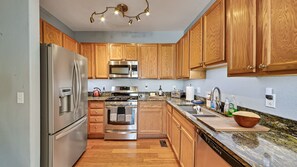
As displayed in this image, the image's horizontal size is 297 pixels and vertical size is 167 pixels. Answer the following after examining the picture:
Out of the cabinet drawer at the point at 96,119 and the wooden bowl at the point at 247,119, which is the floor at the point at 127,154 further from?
the wooden bowl at the point at 247,119

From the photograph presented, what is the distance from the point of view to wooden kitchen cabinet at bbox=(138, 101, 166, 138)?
3.64 metres

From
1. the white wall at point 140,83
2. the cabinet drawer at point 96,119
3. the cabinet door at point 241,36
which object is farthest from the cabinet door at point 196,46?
the cabinet drawer at point 96,119

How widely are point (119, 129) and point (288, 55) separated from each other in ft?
10.5

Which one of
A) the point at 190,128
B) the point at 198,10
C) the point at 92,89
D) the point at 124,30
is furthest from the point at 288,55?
the point at 92,89

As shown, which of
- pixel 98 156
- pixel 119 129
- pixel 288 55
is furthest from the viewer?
pixel 119 129

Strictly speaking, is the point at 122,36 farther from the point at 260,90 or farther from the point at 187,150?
the point at 260,90

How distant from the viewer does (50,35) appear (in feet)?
8.98

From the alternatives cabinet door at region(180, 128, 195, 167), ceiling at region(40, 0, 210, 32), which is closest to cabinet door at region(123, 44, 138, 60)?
ceiling at region(40, 0, 210, 32)

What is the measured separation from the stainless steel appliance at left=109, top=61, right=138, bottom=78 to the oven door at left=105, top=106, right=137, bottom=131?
83 cm

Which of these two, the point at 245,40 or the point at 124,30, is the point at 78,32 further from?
the point at 245,40

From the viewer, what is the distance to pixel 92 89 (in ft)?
14.2

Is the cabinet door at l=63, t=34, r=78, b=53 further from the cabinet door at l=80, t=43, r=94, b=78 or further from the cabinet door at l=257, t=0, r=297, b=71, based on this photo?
the cabinet door at l=257, t=0, r=297, b=71

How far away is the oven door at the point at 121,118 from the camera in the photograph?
355cm

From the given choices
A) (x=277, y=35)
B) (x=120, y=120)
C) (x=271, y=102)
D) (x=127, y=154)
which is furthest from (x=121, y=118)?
(x=277, y=35)
